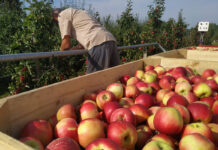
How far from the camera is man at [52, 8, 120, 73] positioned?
8.68 ft

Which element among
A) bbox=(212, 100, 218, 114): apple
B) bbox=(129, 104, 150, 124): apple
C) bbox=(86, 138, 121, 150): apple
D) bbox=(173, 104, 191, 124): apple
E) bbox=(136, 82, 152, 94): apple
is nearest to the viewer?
bbox=(86, 138, 121, 150): apple

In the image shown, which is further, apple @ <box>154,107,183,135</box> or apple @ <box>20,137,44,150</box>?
apple @ <box>154,107,183,135</box>

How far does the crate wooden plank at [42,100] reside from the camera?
90 cm

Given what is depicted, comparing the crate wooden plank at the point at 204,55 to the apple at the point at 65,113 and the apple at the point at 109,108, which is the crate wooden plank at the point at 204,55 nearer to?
the apple at the point at 109,108

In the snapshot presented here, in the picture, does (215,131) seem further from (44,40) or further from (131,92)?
(44,40)

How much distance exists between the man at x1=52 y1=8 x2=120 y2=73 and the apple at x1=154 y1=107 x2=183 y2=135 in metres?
1.84

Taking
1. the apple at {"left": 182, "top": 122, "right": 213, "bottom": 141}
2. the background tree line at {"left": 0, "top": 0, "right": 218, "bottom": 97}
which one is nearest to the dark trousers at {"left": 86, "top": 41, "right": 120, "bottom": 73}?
the background tree line at {"left": 0, "top": 0, "right": 218, "bottom": 97}

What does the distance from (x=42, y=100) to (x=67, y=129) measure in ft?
0.85

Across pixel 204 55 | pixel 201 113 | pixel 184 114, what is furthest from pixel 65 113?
pixel 204 55

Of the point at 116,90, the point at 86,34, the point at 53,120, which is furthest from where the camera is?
the point at 86,34

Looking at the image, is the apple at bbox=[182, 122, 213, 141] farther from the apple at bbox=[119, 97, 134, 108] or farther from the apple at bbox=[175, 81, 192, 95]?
Answer: the apple at bbox=[175, 81, 192, 95]

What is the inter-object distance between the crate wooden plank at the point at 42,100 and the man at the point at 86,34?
3.53ft

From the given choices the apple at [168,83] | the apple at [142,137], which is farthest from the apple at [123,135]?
the apple at [168,83]

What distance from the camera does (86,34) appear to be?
8.86ft
